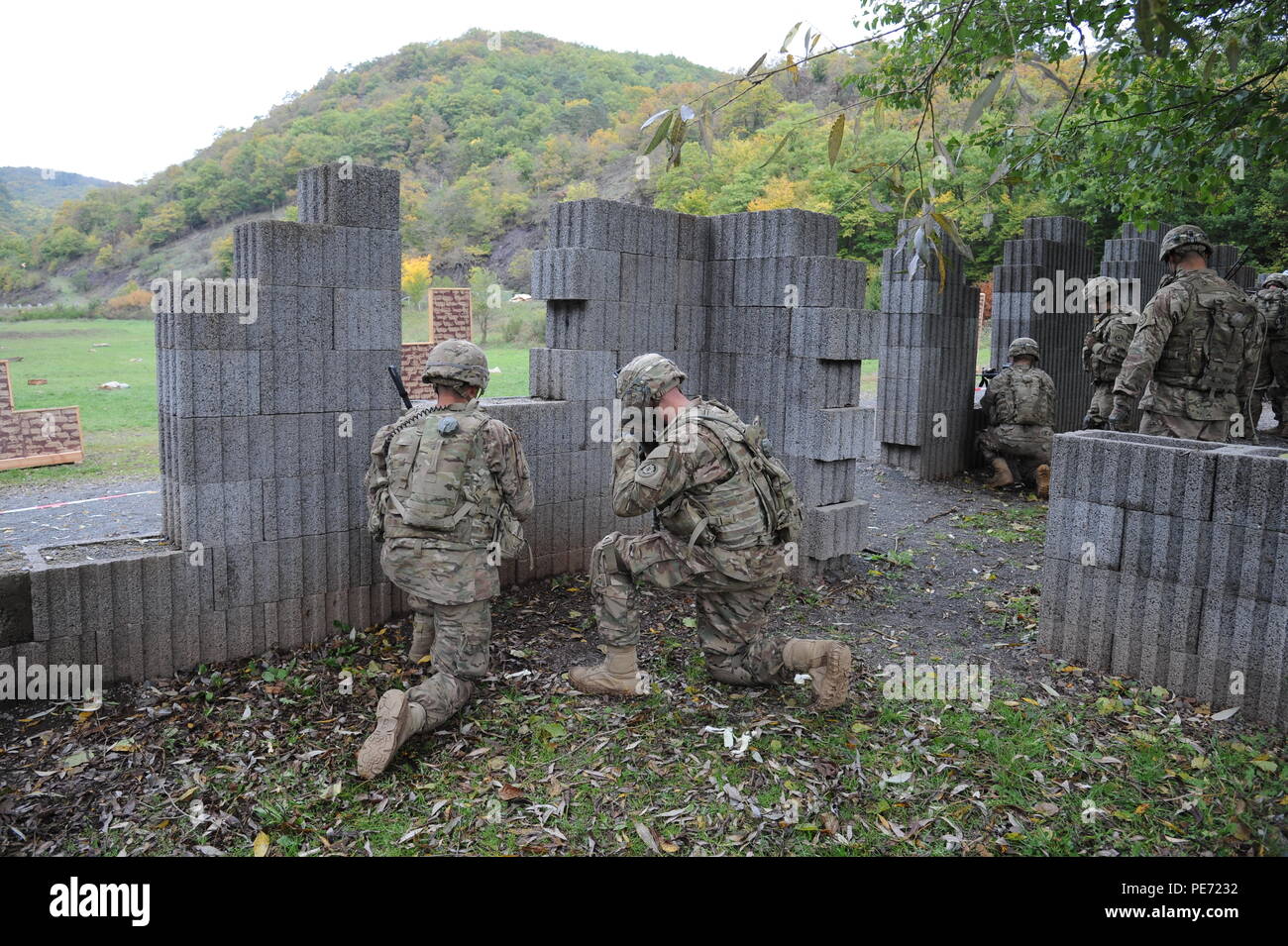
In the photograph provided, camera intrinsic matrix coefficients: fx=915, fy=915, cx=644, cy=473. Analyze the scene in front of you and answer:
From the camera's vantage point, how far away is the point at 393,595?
5.84 m

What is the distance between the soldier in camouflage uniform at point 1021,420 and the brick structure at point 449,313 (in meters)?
10.0

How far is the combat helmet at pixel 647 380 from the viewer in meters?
4.89

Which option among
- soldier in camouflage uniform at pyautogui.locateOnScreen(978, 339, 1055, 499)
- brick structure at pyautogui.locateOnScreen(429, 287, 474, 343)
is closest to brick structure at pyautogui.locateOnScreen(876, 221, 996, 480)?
soldier in camouflage uniform at pyautogui.locateOnScreen(978, 339, 1055, 499)

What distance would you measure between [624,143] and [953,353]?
48.8 m

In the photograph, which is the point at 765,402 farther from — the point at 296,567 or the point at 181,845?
the point at 181,845

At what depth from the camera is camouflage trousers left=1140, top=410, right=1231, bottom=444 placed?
6617 mm

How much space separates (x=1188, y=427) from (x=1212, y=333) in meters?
0.69

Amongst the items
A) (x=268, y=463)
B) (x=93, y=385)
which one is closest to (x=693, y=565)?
(x=268, y=463)

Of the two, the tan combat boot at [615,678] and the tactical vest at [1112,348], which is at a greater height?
the tactical vest at [1112,348]

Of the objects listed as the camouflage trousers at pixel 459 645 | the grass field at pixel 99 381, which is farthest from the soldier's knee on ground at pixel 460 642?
the grass field at pixel 99 381

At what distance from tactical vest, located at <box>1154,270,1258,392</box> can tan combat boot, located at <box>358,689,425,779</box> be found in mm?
5666

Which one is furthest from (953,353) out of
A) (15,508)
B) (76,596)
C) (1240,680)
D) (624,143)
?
(624,143)

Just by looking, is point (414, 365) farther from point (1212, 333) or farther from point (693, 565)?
point (1212, 333)

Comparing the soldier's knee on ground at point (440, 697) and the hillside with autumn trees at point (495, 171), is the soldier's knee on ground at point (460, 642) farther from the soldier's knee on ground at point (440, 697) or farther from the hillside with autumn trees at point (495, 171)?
the hillside with autumn trees at point (495, 171)
